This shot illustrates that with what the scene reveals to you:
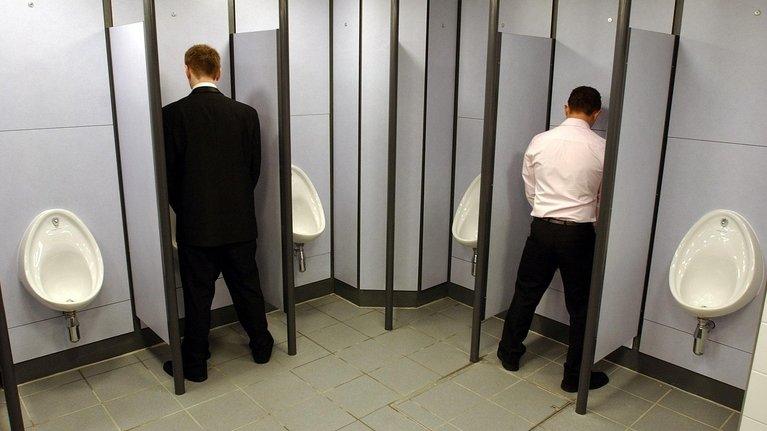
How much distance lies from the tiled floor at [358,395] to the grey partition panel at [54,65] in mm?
1482

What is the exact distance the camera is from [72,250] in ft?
10.5

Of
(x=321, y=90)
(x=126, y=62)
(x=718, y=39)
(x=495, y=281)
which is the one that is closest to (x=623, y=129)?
(x=718, y=39)

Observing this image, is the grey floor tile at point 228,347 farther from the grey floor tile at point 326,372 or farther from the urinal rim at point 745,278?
the urinal rim at point 745,278

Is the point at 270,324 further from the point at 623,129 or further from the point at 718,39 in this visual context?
the point at 718,39

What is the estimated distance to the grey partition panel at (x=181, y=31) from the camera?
339cm

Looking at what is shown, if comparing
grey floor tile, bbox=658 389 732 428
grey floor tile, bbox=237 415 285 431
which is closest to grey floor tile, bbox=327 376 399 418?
grey floor tile, bbox=237 415 285 431

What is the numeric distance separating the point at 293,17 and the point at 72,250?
205 cm

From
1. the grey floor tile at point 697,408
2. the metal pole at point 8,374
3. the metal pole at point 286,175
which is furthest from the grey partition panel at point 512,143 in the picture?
the metal pole at point 8,374

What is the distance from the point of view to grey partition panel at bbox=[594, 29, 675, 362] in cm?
276

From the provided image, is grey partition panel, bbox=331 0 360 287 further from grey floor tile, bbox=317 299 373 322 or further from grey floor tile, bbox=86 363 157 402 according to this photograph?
grey floor tile, bbox=86 363 157 402

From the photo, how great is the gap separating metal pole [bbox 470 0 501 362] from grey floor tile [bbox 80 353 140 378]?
210 cm

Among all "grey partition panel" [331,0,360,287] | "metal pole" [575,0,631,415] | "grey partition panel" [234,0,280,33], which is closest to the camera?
"metal pole" [575,0,631,415]

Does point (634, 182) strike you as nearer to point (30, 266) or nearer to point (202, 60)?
point (202, 60)

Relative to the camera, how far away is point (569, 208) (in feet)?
10.1
